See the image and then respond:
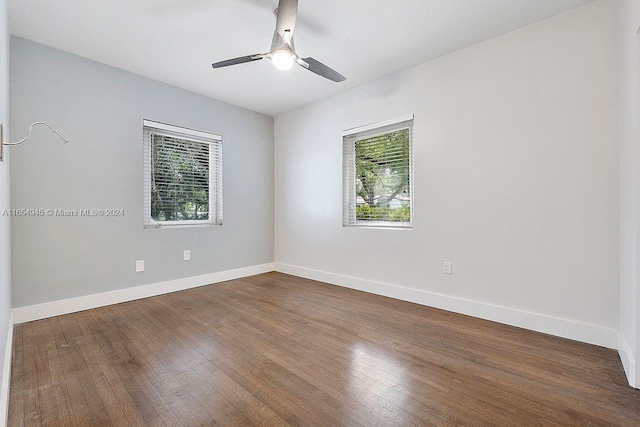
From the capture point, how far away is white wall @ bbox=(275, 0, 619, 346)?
215 cm

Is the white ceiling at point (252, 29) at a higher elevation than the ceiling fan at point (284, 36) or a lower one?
higher

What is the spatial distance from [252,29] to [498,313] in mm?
3322

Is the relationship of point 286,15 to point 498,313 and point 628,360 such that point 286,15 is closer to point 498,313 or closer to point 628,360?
point 498,313

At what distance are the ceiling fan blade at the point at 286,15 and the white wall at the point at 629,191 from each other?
200 centimetres

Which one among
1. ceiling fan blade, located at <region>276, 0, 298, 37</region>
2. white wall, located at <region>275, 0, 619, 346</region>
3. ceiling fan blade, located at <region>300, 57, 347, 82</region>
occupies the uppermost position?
ceiling fan blade, located at <region>276, 0, 298, 37</region>

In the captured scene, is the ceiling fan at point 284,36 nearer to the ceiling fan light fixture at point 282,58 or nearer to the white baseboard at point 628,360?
the ceiling fan light fixture at point 282,58

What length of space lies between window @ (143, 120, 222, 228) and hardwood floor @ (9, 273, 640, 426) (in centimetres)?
131

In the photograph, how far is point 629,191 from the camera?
1.79m

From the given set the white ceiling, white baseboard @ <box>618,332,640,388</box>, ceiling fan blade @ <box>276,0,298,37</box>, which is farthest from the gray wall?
white baseboard @ <box>618,332,640,388</box>

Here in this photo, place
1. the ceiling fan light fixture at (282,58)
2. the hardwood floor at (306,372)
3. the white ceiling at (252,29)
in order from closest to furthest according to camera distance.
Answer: the hardwood floor at (306,372) → the ceiling fan light fixture at (282,58) → the white ceiling at (252,29)

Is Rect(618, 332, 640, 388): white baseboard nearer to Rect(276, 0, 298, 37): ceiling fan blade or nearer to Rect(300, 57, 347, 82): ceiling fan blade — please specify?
Rect(300, 57, 347, 82): ceiling fan blade

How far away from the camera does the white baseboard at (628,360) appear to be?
1621mm

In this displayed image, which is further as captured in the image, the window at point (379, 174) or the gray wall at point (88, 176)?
the window at point (379, 174)

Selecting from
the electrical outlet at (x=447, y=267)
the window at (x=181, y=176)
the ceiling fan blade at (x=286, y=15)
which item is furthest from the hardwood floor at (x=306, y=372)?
the ceiling fan blade at (x=286, y=15)
